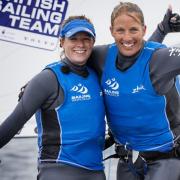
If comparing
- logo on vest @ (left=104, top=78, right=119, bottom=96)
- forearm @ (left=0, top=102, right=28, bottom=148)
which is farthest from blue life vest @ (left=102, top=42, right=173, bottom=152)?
forearm @ (left=0, top=102, right=28, bottom=148)

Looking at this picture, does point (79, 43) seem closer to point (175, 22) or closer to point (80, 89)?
point (80, 89)

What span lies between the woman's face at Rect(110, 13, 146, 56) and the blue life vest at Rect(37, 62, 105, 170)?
234 millimetres

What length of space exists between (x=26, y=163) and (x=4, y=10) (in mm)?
1566

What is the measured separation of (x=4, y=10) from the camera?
432 centimetres

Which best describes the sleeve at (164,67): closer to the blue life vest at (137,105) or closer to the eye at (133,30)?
the blue life vest at (137,105)

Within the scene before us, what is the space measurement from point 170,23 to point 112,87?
0.69 meters

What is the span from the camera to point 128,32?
6.37 feet

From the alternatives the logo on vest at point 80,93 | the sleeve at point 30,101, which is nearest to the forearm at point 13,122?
the sleeve at point 30,101

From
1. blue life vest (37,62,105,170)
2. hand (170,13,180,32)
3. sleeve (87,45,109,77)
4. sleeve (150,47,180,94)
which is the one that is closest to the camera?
sleeve (150,47,180,94)

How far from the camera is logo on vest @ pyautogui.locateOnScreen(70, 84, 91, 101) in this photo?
1974mm

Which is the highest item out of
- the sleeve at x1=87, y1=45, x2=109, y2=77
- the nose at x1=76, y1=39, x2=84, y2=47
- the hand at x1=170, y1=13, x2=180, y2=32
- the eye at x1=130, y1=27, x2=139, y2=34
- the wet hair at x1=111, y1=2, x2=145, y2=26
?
the wet hair at x1=111, y1=2, x2=145, y2=26

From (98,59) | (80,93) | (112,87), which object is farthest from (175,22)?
(80,93)

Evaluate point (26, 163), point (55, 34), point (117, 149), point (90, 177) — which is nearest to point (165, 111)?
point (117, 149)

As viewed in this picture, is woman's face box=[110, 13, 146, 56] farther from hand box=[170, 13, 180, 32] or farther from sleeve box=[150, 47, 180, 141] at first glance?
hand box=[170, 13, 180, 32]
